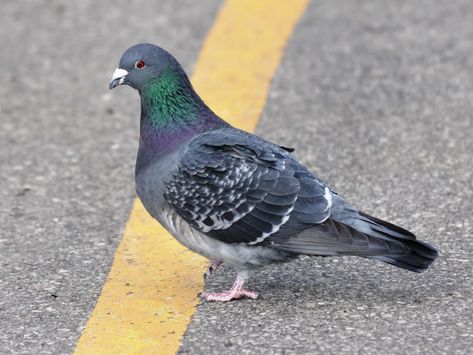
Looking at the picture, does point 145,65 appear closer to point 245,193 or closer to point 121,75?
point 121,75

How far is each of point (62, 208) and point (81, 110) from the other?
1165mm

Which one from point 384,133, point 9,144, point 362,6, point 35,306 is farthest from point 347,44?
point 35,306

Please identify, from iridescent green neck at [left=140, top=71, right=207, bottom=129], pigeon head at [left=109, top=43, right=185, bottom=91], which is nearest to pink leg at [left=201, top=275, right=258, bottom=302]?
iridescent green neck at [left=140, top=71, right=207, bottom=129]

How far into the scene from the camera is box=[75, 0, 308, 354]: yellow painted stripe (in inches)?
160

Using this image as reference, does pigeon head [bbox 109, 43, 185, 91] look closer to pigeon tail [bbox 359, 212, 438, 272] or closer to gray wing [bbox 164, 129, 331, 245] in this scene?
gray wing [bbox 164, 129, 331, 245]

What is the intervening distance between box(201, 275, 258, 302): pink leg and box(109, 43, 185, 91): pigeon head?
2.87 ft

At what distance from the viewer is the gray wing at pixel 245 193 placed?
14.0 ft

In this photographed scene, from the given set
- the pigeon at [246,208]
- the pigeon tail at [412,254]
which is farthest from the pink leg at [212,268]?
the pigeon tail at [412,254]

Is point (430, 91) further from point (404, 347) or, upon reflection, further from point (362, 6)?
point (404, 347)

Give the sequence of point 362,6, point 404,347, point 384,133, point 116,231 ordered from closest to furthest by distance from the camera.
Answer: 1. point 404,347
2. point 116,231
3. point 384,133
4. point 362,6

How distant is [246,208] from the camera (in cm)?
431

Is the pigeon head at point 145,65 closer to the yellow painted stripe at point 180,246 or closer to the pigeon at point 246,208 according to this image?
the pigeon at point 246,208

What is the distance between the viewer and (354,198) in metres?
5.21

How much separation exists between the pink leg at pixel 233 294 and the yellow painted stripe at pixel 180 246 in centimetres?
5
